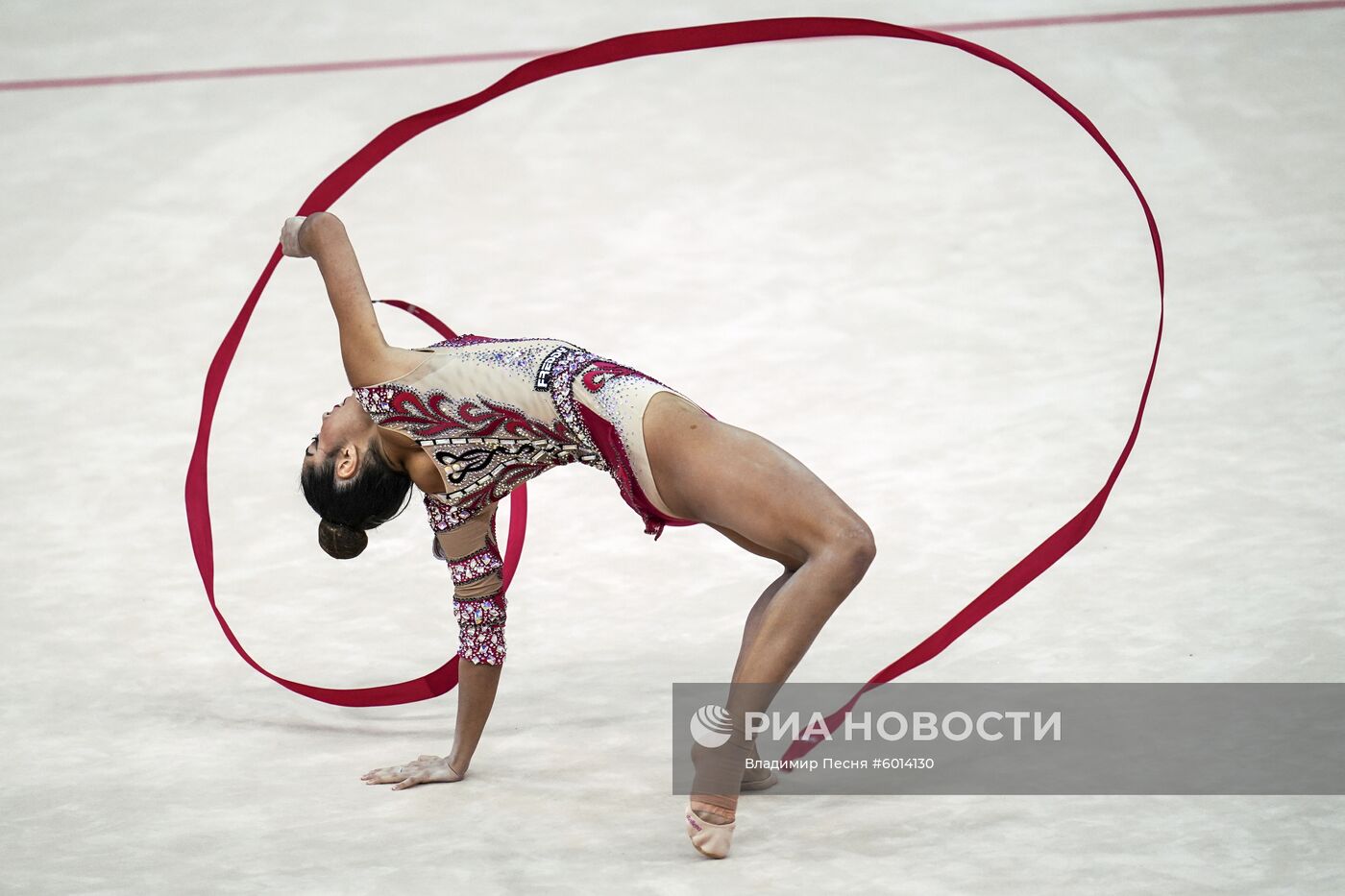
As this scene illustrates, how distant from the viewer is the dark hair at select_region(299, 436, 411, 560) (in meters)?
2.87

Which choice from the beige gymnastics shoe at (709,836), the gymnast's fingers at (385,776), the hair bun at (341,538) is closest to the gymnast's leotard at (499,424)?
the hair bun at (341,538)

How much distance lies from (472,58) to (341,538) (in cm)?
415

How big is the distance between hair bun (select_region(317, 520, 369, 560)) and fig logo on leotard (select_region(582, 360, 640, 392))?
0.55 m

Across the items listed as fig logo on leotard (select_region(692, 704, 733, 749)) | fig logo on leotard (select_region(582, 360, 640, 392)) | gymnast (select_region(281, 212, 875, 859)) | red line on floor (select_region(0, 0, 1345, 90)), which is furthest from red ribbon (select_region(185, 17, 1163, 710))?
red line on floor (select_region(0, 0, 1345, 90))

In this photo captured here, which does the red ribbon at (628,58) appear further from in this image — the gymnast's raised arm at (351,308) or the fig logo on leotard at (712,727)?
the fig logo on leotard at (712,727)

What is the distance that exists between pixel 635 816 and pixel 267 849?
65 centimetres

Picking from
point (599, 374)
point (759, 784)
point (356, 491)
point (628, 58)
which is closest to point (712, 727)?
point (759, 784)

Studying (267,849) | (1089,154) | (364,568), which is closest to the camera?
(267,849)

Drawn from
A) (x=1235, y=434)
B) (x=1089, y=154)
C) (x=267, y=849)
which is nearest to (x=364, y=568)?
(x=267, y=849)

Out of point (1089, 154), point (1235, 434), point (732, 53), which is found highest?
point (732, 53)

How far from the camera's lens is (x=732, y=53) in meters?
6.72

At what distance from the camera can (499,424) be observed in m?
2.80

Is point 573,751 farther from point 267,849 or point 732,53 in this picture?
point 732,53

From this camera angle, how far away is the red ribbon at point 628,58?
292 centimetres
